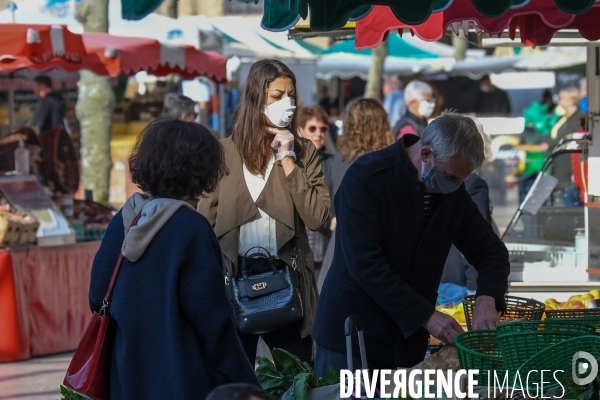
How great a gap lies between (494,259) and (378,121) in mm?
2719

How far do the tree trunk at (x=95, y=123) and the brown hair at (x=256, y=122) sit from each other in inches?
315

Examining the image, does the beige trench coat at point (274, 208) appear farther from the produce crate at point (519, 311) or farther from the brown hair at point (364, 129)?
the brown hair at point (364, 129)

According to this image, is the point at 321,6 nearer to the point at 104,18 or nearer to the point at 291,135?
the point at 291,135

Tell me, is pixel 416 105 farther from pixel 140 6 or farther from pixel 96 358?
pixel 96 358

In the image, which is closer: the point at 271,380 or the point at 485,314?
the point at 271,380

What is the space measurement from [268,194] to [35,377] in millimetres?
3357

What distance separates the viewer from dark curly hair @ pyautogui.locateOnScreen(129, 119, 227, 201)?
295 cm

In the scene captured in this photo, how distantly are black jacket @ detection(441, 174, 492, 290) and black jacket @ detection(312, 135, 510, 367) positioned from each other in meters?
1.93

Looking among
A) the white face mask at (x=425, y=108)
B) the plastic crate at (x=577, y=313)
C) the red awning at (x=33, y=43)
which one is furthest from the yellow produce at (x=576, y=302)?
the red awning at (x=33, y=43)

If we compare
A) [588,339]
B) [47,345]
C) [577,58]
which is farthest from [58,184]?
[577,58]

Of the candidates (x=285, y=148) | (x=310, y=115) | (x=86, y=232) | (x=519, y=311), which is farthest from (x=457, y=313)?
(x=86, y=232)

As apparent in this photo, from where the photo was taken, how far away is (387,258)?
3.67 m

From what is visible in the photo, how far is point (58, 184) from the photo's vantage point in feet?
29.2

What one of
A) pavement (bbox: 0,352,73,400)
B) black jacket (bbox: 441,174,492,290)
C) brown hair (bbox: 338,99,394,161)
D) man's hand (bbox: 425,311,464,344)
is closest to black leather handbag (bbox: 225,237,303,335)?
man's hand (bbox: 425,311,464,344)
